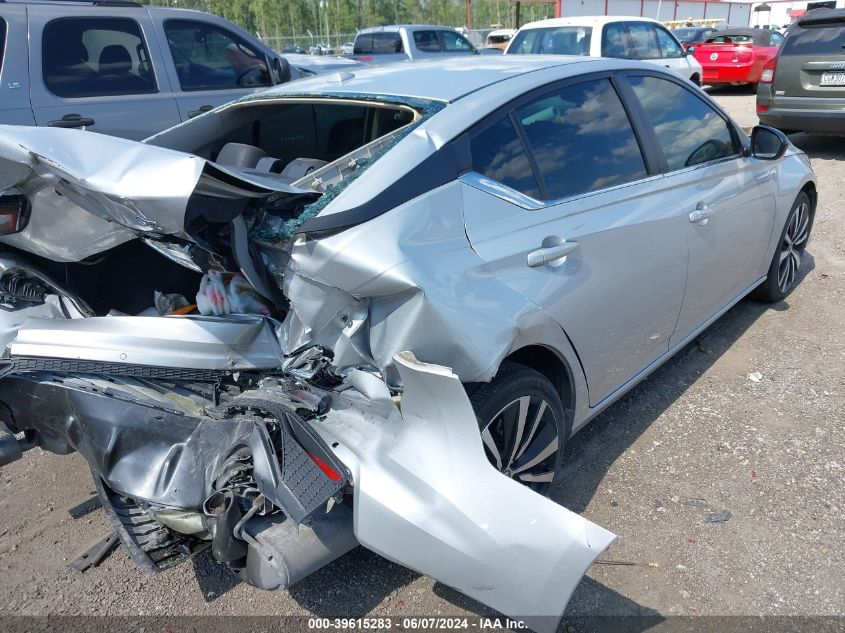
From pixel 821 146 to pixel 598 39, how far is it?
3639 millimetres

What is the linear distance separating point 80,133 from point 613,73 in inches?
91.7

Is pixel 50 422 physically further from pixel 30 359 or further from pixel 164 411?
pixel 164 411

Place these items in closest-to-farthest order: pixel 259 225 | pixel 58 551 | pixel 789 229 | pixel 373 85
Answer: pixel 259 225 < pixel 58 551 < pixel 373 85 < pixel 789 229

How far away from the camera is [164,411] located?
2484mm

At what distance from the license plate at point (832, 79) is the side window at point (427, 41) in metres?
8.29

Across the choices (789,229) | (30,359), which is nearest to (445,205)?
(30,359)

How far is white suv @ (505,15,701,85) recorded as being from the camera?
10.9 metres

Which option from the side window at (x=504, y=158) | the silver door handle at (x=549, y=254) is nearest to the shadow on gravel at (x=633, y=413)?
the silver door handle at (x=549, y=254)

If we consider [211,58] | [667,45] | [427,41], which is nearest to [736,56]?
[667,45]

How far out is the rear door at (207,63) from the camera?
21.6 feet

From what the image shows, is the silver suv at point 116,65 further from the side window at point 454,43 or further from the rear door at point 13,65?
the side window at point 454,43

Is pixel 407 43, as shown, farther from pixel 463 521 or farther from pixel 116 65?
pixel 463 521

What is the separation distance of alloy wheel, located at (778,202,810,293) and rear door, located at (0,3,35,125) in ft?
19.5

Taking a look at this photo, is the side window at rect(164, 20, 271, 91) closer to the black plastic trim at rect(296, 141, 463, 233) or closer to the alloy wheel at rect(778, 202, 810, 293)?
the black plastic trim at rect(296, 141, 463, 233)
